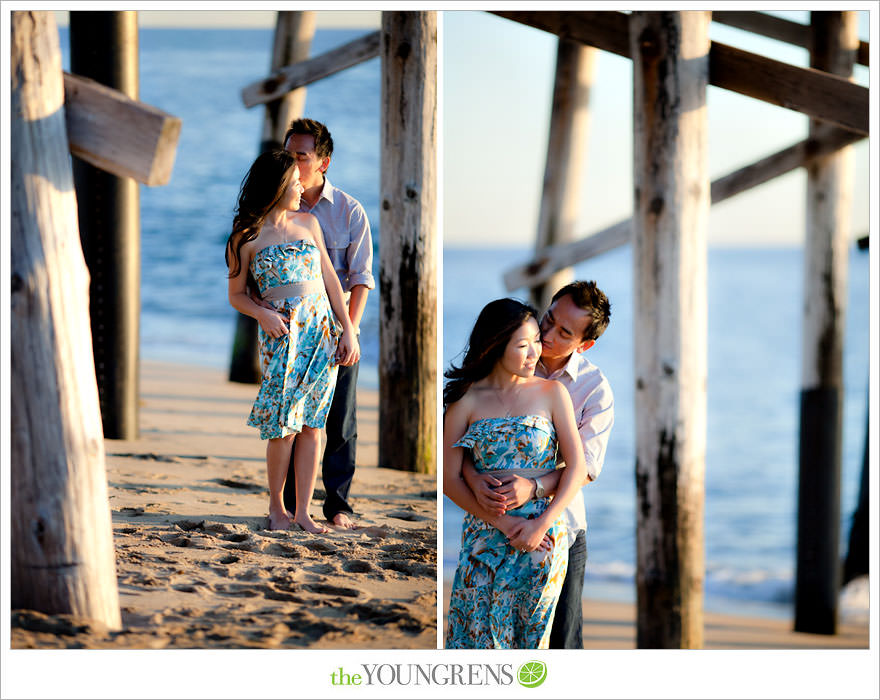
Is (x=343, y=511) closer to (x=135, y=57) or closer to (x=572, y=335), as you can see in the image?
(x=572, y=335)

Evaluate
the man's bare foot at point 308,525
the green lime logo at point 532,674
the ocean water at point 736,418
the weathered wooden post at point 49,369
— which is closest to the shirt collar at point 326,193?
the weathered wooden post at point 49,369

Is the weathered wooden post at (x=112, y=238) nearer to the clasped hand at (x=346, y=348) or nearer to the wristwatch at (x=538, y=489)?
the clasped hand at (x=346, y=348)

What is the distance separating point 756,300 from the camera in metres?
20.3

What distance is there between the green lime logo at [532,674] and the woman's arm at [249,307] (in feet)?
4.43

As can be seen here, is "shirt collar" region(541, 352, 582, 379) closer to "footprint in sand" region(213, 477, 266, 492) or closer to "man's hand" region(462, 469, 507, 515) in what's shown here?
"man's hand" region(462, 469, 507, 515)

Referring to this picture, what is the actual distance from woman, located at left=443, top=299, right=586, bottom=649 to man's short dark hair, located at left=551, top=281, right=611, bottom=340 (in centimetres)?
17

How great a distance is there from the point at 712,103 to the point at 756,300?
235 inches

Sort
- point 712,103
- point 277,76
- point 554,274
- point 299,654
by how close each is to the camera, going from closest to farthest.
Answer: point 299,654
point 554,274
point 277,76
point 712,103

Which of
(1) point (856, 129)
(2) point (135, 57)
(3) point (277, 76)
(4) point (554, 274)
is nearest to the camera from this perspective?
(1) point (856, 129)

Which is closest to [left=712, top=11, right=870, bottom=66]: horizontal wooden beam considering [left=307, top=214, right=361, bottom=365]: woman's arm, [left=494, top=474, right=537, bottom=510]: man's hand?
[left=307, top=214, right=361, bottom=365]: woman's arm

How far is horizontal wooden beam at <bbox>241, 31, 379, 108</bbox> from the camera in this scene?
518 centimetres

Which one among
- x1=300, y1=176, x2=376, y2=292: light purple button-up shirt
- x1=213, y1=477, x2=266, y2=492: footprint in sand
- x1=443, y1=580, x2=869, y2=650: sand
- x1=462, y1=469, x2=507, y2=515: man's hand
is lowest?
x1=443, y1=580, x2=869, y2=650: sand

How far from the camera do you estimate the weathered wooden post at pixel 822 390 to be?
509 cm

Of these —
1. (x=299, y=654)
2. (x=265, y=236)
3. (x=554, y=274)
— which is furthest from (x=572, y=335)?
(x=554, y=274)
